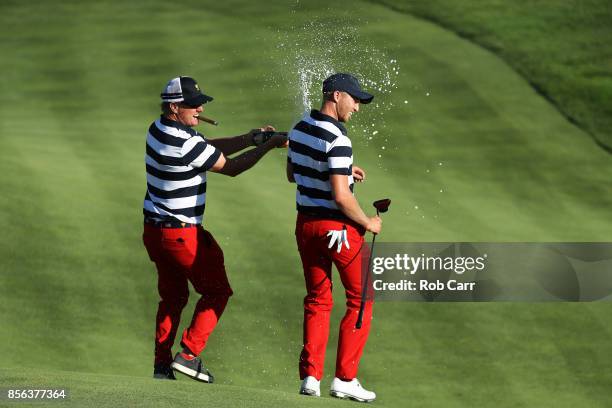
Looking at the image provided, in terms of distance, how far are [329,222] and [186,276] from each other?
49.5 inches

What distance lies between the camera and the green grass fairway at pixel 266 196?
11828 millimetres

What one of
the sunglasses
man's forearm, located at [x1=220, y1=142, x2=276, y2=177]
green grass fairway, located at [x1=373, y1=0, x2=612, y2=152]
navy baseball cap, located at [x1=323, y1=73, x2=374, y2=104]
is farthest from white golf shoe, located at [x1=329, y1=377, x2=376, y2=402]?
green grass fairway, located at [x1=373, y1=0, x2=612, y2=152]

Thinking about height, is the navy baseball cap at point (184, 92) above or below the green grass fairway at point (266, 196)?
above

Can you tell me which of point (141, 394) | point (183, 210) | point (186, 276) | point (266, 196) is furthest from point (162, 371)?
point (266, 196)

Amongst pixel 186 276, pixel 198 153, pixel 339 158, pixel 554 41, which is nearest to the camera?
pixel 339 158

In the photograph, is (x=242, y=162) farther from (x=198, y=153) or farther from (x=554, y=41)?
(x=554, y=41)

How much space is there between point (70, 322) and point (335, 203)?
478cm

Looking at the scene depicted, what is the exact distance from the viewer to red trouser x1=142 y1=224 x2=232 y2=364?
355 inches

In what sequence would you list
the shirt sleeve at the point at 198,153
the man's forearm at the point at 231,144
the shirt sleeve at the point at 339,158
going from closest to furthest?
the shirt sleeve at the point at 339,158 → the shirt sleeve at the point at 198,153 → the man's forearm at the point at 231,144

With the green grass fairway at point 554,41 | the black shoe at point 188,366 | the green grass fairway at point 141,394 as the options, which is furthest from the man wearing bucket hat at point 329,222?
the green grass fairway at point 554,41

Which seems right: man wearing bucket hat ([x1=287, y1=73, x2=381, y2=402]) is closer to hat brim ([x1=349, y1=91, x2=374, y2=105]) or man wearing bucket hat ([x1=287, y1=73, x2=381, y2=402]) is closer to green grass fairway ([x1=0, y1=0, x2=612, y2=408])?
hat brim ([x1=349, y1=91, x2=374, y2=105])

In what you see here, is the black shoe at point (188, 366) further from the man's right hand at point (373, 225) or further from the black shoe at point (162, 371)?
the man's right hand at point (373, 225)

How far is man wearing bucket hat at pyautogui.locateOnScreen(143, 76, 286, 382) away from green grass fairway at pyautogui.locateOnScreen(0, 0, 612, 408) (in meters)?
0.50

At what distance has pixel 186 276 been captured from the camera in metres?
9.27
